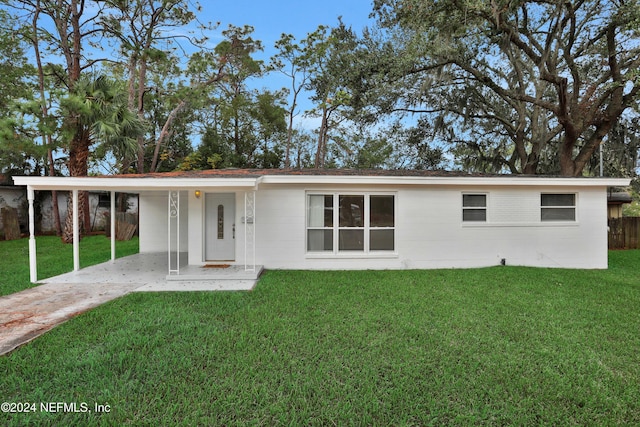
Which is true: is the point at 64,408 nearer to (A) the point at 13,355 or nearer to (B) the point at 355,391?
(A) the point at 13,355

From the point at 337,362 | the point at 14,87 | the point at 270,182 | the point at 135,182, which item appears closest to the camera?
the point at 337,362

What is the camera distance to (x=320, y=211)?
7.90m

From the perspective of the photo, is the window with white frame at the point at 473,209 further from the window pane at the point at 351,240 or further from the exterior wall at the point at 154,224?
the exterior wall at the point at 154,224

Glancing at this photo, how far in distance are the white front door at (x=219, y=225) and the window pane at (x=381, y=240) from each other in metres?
3.59

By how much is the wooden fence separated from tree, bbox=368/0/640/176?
3.00m

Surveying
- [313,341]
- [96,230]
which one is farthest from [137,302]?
[96,230]

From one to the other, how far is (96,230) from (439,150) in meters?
18.7

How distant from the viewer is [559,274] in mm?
7344

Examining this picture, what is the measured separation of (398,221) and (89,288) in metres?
6.99

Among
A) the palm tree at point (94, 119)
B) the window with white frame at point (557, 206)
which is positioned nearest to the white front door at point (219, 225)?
the palm tree at point (94, 119)

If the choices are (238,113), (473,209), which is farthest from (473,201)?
(238,113)

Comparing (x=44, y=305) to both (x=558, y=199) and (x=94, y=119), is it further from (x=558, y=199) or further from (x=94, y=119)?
(x=558, y=199)

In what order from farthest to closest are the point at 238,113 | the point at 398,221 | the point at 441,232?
the point at 238,113
the point at 441,232
the point at 398,221

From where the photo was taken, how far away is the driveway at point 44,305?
383cm
